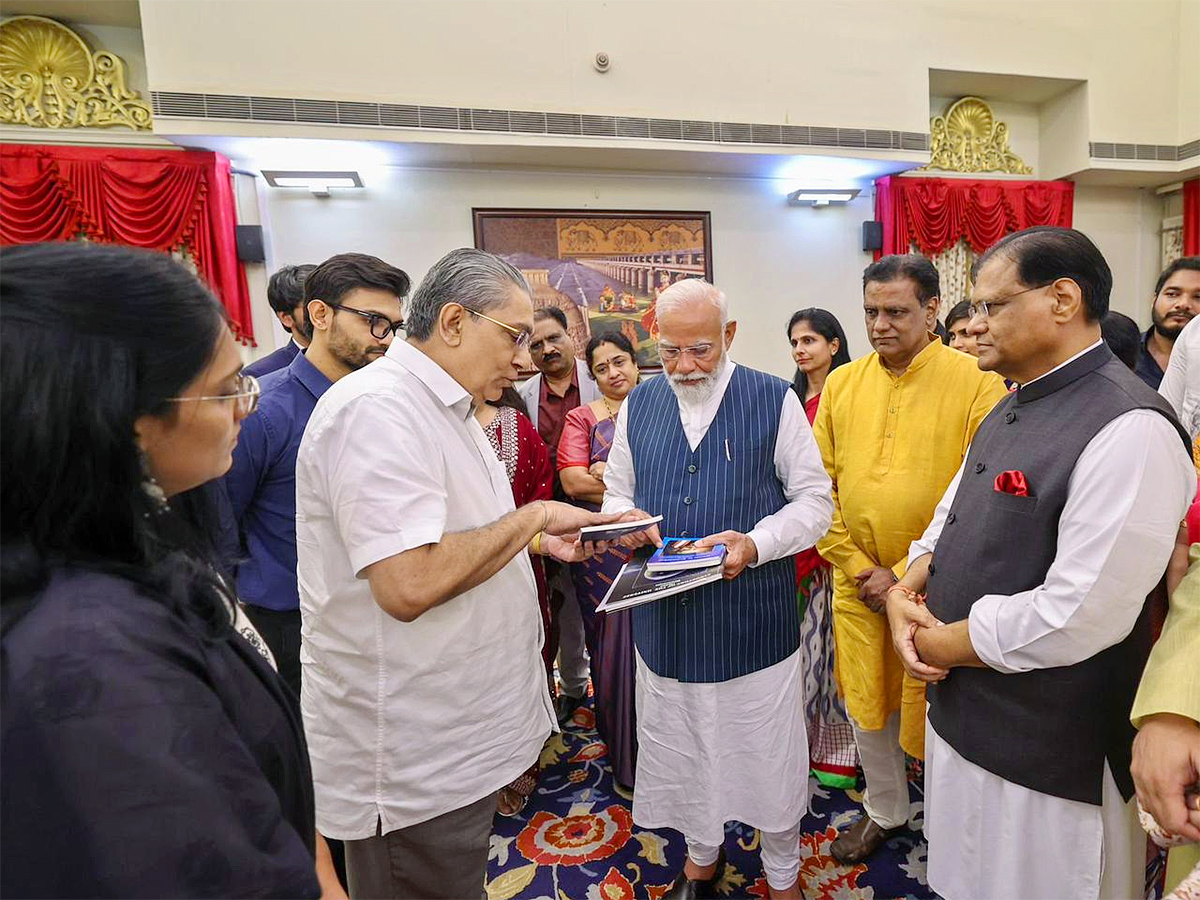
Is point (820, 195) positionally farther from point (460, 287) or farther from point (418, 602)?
point (418, 602)

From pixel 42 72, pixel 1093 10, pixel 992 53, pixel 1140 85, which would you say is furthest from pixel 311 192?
pixel 1140 85

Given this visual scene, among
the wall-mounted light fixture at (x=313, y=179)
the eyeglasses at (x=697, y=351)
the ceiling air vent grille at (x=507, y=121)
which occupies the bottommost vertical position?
the eyeglasses at (x=697, y=351)

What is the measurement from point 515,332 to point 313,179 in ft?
13.2

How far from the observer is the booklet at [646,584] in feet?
4.48

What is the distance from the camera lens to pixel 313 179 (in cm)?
447

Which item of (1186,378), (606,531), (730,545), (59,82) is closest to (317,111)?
(59,82)

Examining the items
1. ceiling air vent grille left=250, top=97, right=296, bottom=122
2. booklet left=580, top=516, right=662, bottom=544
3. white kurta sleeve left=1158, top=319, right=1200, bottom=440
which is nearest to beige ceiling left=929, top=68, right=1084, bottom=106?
white kurta sleeve left=1158, top=319, right=1200, bottom=440

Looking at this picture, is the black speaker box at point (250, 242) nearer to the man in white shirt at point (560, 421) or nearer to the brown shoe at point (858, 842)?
the man in white shirt at point (560, 421)

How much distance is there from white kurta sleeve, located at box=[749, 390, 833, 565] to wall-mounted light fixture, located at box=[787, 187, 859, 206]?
4.16 meters

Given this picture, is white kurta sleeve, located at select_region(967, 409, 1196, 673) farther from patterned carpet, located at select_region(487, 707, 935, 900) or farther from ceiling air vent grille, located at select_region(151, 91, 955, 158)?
ceiling air vent grille, located at select_region(151, 91, 955, 158)

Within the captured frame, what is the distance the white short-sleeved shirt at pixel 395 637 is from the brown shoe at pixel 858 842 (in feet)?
4.35

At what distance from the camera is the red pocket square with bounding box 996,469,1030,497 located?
47.7 inches

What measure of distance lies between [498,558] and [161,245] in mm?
4476

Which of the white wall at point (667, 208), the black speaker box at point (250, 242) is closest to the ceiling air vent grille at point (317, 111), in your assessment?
the white wall at point (667, 208)
